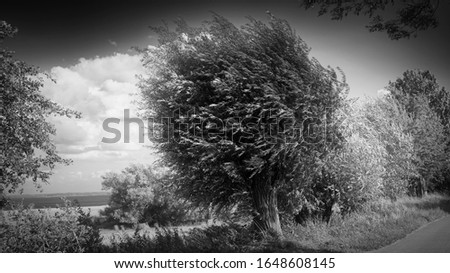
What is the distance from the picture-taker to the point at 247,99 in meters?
8.50

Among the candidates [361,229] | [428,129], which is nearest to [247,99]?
[361,229]

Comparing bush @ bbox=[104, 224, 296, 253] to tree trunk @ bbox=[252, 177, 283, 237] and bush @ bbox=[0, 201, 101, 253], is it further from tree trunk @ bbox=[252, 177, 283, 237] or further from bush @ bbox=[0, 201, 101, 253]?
bush @ bbox=[0, 201, 101, 253]

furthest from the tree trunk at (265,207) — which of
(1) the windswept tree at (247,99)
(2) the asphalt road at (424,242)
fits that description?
(2) the asphalt road at (424,242)

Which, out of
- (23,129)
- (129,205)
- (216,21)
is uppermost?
(216,21)

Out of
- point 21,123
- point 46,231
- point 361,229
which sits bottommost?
point 361,229

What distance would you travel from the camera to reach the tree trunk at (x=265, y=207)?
30.3ft

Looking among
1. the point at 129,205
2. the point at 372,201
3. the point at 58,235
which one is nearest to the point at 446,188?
the point at 372,201

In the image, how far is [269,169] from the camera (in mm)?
8953

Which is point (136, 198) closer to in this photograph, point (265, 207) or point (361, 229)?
point (265, 207)

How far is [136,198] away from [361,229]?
37.8 metres

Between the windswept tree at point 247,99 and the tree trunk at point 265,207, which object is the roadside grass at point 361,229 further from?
the windswept tree at point 247,99

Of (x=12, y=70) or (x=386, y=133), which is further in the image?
(x=386, y=133)
